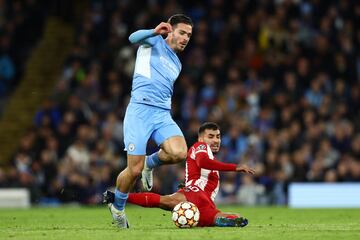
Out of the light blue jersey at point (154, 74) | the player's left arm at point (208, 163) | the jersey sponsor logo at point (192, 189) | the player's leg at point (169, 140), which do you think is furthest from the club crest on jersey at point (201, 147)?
the light blue jersey at point (154, 74)

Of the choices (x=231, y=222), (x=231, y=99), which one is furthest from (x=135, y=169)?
(x=231, y=99)

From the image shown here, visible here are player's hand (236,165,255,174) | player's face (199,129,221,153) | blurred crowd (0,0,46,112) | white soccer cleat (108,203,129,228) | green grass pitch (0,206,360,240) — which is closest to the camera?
green grass pitch (0,206,360,240)

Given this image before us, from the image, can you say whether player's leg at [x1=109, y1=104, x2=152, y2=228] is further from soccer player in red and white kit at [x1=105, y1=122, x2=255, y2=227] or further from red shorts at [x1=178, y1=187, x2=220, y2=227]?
red shorts at [x1=178, y1=187, x2=220, y2=227]

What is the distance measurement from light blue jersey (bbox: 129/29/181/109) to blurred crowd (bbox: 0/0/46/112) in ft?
43.0

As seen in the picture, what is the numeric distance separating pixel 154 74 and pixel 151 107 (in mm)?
408

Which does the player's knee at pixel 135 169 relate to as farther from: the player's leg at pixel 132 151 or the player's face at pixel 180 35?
the player's face at pixel 180 35

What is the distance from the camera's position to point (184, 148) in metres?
11.6

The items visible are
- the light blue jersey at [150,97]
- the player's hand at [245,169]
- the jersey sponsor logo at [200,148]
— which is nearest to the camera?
the player's hand at [245,169]

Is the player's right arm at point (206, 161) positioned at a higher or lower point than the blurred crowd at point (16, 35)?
lower

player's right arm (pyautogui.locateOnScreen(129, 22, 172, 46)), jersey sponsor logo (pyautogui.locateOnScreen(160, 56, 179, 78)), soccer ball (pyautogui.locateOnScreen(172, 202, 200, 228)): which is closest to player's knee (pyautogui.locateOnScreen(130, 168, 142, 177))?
soccer ball (pyautogui.locateOnScreen(172, 202, 200, 228))

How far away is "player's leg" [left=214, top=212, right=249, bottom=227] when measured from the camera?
451 inches

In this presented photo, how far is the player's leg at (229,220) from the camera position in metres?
Result: 11.5

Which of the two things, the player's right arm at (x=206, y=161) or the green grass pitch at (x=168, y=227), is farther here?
the player's right arm at (x=206, y=161)

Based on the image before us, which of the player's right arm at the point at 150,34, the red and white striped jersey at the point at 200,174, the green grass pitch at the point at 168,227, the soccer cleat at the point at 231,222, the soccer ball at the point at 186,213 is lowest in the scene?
the green grass pitch at the point at 168,227
